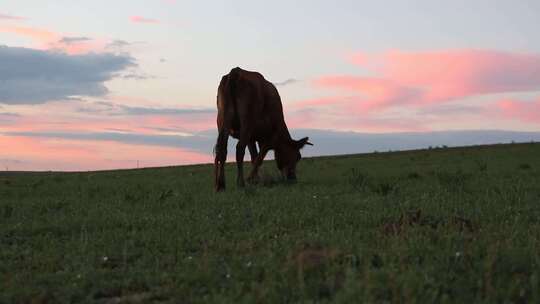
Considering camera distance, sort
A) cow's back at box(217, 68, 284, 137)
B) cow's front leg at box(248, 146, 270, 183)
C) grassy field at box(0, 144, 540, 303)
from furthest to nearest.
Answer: cow's front leg at box(248, 146, 270, 183), cow's back at box(217, 68, 284, 137), grassy field at box(0, 144, 540, 303)

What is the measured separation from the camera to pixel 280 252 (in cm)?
609

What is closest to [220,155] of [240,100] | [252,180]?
[240,100]

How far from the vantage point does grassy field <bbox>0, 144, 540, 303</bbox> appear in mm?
4605

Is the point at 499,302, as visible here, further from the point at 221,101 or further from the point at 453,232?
the point at 221,101

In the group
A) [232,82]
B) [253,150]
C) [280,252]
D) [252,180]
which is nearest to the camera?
[280,252]

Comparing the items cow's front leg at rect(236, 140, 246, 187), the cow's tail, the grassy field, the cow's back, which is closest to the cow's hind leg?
the cow's back

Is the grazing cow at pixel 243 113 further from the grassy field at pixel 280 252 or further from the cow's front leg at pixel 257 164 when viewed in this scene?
the grassy field at pixel 280 252

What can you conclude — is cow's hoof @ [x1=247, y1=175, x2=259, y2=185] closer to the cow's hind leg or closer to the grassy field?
the cow's hind leg

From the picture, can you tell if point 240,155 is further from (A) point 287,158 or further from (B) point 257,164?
(A) point 287,158

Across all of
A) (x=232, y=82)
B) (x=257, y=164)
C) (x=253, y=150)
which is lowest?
(x=257, y=164)

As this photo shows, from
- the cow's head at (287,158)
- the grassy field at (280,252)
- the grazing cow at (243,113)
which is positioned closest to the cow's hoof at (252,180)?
the grazing cow at (243,113)

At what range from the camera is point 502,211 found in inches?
342

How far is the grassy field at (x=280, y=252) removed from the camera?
4.61 meters

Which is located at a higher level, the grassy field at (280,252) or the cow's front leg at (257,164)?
the cow's front leg at (257,164)
